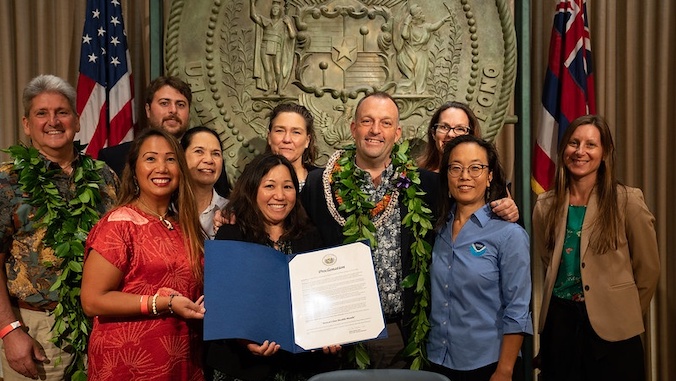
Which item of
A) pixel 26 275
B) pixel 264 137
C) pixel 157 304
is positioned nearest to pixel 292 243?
pixel 157 304

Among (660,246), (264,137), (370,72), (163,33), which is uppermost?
(163,33)

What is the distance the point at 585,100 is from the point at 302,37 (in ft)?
6.63

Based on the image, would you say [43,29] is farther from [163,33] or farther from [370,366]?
[370,366]

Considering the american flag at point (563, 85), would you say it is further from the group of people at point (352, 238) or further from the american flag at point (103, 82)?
the american flag at point (103, 82)

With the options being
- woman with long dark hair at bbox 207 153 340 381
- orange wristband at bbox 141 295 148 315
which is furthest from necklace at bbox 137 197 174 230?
orange wristband at bbox 141 295 148 315

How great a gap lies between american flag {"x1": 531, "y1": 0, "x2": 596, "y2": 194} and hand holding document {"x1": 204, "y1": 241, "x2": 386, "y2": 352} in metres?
2.50

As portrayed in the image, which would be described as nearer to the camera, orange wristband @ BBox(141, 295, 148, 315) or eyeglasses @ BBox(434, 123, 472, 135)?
orange wristband @ BBox(141, 295, 148, 315)

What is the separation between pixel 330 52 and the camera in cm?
427

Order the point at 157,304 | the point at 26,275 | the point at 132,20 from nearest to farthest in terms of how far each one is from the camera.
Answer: the point at 157,304
the point at 26,275
the point at 132,20

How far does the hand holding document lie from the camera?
237 cm

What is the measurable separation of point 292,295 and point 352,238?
0.54 meters

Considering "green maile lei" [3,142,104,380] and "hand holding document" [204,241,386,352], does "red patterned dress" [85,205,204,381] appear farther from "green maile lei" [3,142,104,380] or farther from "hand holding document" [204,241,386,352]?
"green maile lei" [3,142,104,380]

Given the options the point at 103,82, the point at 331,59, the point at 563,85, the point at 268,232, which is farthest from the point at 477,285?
the point at 103,82

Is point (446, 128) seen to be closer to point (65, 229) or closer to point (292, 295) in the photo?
point (292, 295)
